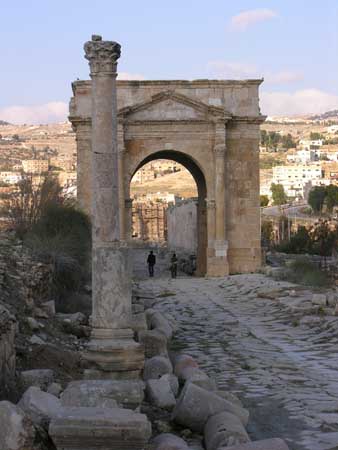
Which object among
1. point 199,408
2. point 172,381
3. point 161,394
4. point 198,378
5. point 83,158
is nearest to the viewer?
point 199,408

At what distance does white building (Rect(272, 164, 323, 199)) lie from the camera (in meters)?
159

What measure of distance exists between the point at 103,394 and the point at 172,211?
161 feet

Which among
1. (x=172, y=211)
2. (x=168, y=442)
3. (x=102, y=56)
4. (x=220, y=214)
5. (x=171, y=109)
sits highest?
(x=171, y=109)

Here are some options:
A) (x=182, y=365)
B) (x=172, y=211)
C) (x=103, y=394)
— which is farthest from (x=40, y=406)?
(x=172, y=211)

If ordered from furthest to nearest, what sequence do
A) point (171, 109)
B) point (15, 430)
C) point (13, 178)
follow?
point (13, 178)
point (171, 109)
point (15, 430)

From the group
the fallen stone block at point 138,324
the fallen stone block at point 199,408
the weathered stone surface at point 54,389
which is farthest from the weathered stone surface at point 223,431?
the fallen stone block at point 138,324

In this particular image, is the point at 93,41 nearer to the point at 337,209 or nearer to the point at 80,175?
the point at 80,175

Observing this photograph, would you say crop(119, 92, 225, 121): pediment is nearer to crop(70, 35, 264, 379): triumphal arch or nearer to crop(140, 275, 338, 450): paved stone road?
crop(70, 35, 264, 379): triumphal arch

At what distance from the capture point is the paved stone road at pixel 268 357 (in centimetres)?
911

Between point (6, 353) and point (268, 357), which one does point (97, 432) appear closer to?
point (6, 353)

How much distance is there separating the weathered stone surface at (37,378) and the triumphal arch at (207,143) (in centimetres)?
2031

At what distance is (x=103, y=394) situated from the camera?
26.9 feet

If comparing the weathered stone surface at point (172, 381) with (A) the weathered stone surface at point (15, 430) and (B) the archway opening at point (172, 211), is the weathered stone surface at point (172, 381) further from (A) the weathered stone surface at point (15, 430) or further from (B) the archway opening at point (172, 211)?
(B) the archway opening at point (172, 211)

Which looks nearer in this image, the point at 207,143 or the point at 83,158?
the point at 83,158
